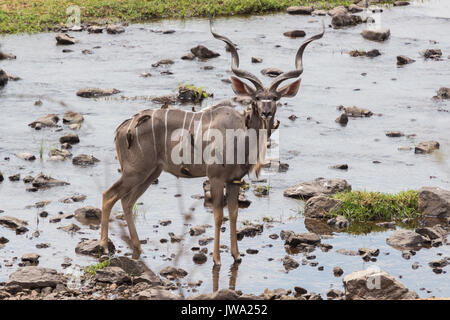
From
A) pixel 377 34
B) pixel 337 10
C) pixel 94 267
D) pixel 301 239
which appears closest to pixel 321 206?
pixel 301 239

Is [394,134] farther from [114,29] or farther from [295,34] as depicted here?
[114,29]

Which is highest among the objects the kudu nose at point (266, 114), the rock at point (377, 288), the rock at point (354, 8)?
the kudu nose at point (266, 114)

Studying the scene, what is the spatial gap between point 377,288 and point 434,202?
10.1ft

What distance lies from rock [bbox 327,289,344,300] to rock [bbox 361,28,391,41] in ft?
48.7

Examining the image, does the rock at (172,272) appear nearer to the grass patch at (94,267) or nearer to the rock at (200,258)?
the rock at (200,258)

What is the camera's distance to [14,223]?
36.4ft

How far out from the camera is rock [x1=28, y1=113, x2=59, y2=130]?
1586cm

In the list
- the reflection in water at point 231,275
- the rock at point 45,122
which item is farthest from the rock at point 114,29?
the reflection in water at point 231,275

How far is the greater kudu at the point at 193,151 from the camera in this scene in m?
10.1

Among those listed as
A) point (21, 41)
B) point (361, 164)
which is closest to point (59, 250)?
point (361, 164)

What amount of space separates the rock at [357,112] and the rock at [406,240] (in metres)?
6.16

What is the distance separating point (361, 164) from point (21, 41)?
465 inches

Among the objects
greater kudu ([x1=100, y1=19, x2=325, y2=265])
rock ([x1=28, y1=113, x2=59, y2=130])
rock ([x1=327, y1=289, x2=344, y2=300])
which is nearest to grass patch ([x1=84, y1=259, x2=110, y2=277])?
greater kudu ([x1=100, y1=19, x2=325, y2=265])

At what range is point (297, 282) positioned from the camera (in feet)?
31.6
